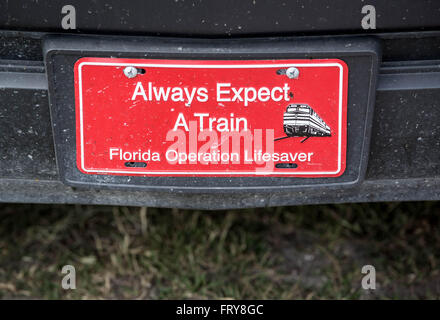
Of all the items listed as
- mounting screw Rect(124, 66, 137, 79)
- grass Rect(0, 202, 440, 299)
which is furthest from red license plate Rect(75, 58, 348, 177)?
grass Rect(0, 202, 440, 299)

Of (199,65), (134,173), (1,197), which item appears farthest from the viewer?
(1,197)

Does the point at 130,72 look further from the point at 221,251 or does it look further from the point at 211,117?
the point at 221,251

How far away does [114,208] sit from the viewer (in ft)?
7.36

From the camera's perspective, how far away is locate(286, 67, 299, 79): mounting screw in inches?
51.5

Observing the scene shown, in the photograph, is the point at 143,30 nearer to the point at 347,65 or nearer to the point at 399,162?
the point at 347,65

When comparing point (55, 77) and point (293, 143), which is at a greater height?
point (55, 77)

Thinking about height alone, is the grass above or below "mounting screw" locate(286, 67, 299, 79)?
below

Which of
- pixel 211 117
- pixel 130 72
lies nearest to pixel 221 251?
pixel 211 117

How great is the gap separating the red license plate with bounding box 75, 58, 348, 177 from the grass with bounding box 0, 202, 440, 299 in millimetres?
613

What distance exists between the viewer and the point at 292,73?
1.31m

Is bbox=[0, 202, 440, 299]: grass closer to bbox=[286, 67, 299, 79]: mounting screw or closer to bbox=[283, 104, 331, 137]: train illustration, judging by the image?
bbox=[283, 104, 331, 137]: train illustration

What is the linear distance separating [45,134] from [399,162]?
898mm

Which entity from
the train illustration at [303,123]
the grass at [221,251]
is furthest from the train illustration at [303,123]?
the grass at [221,251]

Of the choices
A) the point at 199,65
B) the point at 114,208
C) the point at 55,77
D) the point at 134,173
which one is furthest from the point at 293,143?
the point at 114,208
